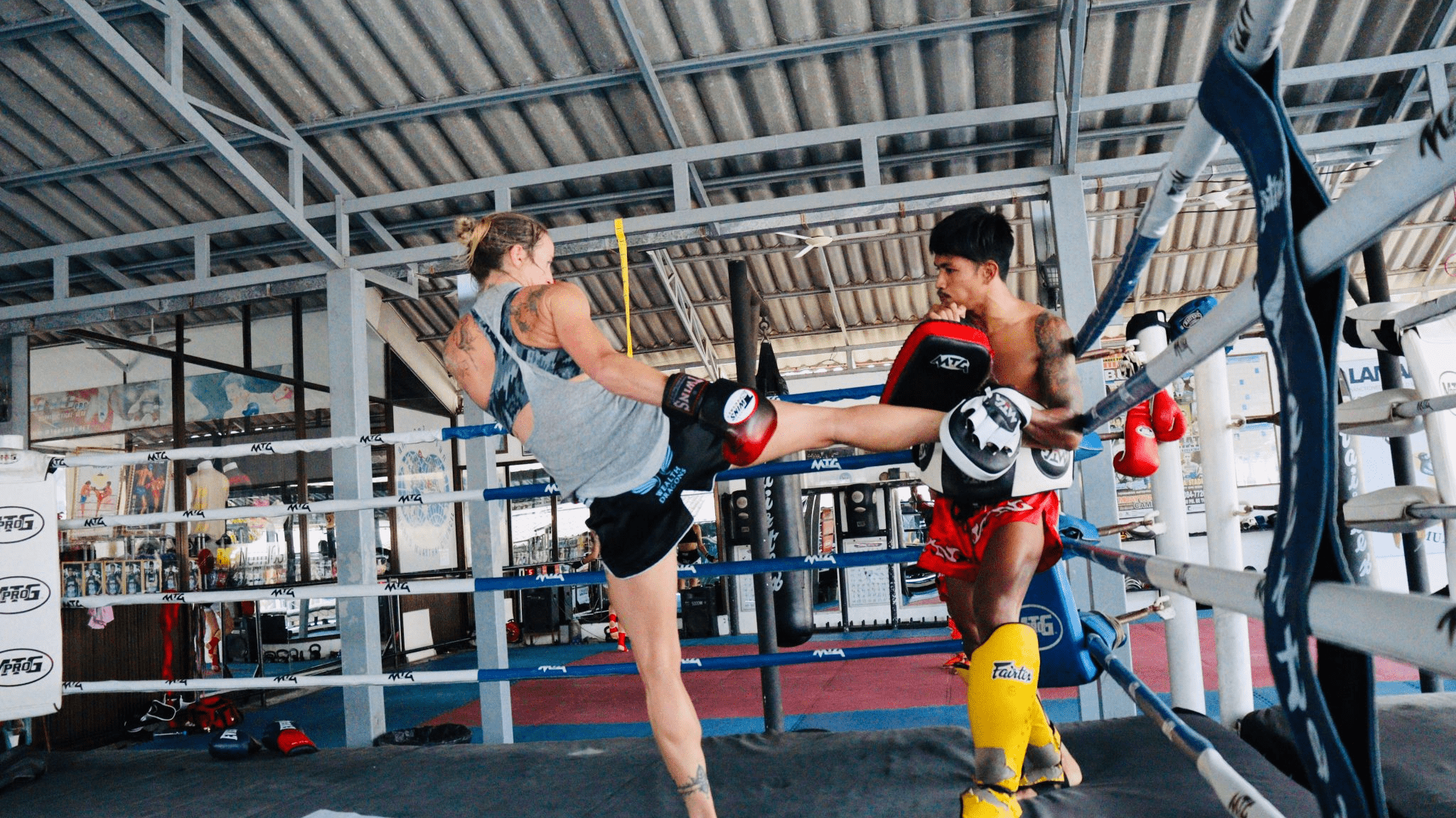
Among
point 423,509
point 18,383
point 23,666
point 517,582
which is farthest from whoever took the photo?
point 423,509

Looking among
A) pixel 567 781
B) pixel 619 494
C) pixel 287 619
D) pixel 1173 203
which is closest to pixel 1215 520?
pixel 1173 203

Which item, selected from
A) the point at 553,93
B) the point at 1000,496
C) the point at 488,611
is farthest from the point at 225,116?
the point at 1000,496

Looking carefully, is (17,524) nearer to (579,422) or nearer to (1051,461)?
(579,422)

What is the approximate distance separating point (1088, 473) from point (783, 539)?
1.45 metres

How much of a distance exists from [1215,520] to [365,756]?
2.44m

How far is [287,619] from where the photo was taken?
9.56 metres

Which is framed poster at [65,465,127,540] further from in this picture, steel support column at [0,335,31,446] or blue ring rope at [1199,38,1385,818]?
blue ring rope at [1199,38,1385,818]

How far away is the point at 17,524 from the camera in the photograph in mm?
2799

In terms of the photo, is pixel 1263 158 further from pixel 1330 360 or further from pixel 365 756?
pixel 365 756

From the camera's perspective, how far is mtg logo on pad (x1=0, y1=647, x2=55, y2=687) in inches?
108

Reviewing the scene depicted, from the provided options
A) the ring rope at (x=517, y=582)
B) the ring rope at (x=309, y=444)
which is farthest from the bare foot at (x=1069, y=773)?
the ring rope at (x=309, y=444)

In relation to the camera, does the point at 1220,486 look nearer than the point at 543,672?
Yes

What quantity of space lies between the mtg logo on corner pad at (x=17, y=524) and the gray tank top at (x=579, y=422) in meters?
2.02

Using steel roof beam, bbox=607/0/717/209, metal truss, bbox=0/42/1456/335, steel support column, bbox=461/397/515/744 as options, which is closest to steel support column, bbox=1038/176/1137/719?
metal truss, bbox=0/42/1456/335
